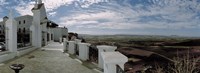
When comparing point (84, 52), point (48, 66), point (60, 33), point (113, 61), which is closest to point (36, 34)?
point (84, 52)

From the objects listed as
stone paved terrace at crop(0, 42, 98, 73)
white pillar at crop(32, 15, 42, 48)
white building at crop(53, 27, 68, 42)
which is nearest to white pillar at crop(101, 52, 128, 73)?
stone paved terrace at crop(0, 42, 98, 73)

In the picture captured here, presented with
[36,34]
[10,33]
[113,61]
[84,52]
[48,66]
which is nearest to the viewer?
[113,61]

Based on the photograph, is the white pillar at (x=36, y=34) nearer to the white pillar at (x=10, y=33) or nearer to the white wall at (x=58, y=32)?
the white pillar at (x=10, y=33)

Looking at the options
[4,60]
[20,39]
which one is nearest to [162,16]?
[20,39]

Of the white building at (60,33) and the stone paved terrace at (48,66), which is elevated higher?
the white building at (60,33)

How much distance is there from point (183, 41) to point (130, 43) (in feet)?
17.9

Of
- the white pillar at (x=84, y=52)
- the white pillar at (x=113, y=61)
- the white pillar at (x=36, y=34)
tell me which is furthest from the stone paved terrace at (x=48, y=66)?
the white pillar at (x=36, y=34)

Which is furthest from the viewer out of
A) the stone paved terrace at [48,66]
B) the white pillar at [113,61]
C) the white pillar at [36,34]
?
the white pillar at [36,34]

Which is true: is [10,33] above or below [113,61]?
above

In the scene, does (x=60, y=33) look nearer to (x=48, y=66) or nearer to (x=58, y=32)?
(x=58, y=32)

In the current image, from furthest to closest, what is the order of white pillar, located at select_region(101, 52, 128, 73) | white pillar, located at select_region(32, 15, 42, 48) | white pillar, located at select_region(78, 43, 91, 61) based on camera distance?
white pillar, located at select_region(32, 15, 42, 48)
white pillar, located at select_region(78, 43, 91, 61)
white pillar, located at select_region(101, 52, 128, 73)

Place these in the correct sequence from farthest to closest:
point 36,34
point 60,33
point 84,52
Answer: point 60,33 < point 36,34 < point 84,52

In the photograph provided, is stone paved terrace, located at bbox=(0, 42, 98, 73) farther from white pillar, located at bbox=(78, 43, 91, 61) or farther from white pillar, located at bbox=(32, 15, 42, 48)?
white pillar, located at bbox=(32, 15, 42, 48)

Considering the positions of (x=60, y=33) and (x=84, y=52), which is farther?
(x=60, y=33)
